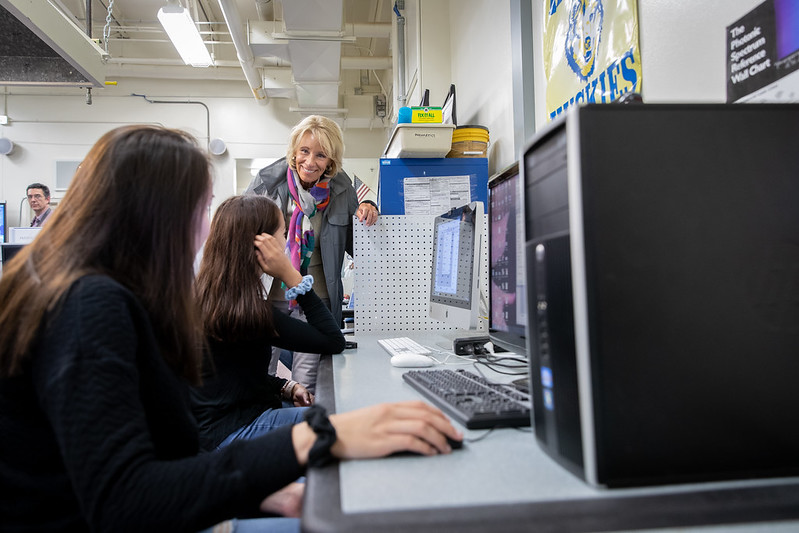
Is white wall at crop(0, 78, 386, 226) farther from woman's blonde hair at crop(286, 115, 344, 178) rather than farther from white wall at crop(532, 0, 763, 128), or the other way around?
white wall at crop(532, 0, 763, 128)

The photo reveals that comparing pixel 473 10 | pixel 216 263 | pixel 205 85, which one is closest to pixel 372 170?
pixel 473 10

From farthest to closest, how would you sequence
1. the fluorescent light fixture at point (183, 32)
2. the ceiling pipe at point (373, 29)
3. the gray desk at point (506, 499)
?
the ceiling pipe at point (373, 29) < the fluorescent light fixture at point (183, 32) < the gray desk at point (506, 499)

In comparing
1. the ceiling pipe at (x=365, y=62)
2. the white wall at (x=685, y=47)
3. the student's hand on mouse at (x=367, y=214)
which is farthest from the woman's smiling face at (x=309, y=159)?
the ceiling pipe at (x=365, y=62)

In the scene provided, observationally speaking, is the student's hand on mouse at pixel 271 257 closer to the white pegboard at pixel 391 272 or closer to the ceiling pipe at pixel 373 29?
the white pegboard at pixel 391 272

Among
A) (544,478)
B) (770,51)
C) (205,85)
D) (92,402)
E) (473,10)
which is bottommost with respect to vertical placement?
(544,478)

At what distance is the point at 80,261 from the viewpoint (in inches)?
23.5

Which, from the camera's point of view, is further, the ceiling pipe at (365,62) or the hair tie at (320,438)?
the ceiling pipe at (365,62)

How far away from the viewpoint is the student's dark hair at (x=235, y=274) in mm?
1191

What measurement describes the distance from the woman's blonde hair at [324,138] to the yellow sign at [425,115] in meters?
0.33

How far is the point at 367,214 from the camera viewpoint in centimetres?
178

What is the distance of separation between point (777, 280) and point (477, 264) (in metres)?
0.75

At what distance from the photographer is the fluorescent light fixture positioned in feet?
11.9

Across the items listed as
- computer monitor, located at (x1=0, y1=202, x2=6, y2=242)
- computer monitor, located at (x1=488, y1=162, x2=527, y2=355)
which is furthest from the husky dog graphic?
computer monitor, located at (x1=0, y1=202, x2=6, y2=242)

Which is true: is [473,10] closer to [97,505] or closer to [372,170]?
[372,170]
